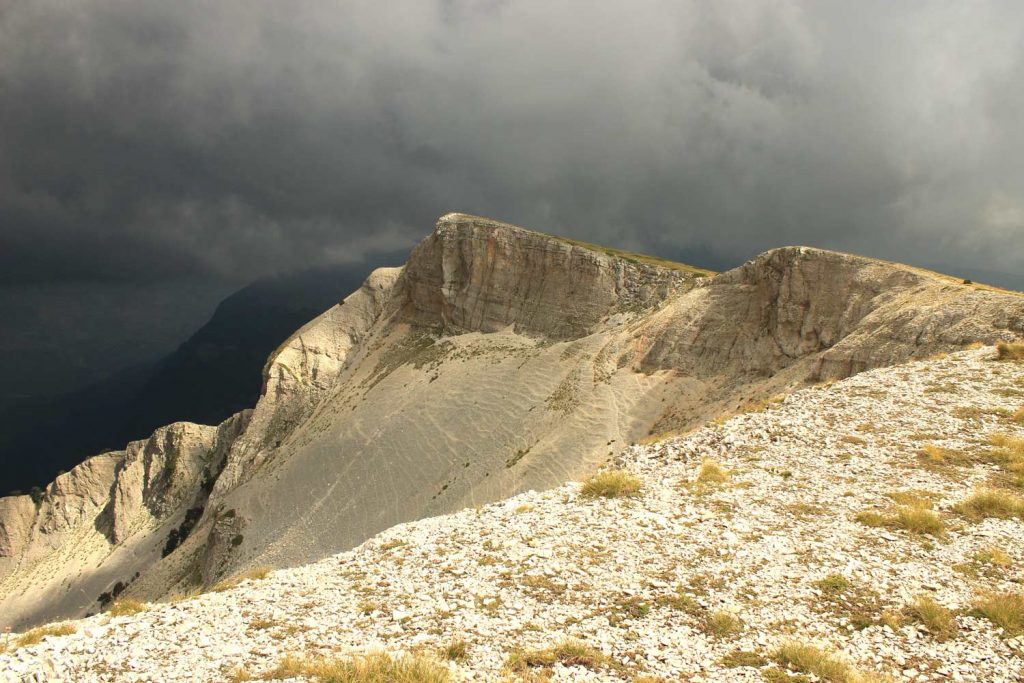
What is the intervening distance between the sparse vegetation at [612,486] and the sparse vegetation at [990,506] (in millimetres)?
6356

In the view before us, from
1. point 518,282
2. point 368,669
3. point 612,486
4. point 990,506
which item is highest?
point 518,282

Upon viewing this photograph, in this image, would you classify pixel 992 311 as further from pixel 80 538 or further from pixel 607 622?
pixel 80 538

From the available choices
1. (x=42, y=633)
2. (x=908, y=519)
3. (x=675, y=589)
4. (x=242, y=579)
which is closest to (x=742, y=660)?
(x=675, y=589)

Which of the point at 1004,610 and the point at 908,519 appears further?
the point at 908,519

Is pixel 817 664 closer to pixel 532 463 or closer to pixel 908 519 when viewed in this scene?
pixel 908 519

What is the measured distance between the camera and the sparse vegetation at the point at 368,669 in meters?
6.91

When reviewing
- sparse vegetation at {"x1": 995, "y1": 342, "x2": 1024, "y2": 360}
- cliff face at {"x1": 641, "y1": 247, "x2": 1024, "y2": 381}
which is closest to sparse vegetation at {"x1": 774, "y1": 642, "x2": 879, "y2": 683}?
sparse vegetation at {"x1": 995, "y1": 342, "x2": 1024, "y2": 360}

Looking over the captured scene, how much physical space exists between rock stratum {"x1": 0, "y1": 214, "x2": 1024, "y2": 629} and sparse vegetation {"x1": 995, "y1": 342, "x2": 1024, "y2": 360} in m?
2.81

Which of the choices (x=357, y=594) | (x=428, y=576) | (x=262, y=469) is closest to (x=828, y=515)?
(x=428, y=576)

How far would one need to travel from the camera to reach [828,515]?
37.0 ft

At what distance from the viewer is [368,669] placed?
7.09 meters

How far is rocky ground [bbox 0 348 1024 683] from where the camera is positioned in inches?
299

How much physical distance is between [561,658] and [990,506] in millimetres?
9521

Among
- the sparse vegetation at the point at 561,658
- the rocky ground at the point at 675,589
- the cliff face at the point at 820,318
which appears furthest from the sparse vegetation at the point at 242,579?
the cliff face at the point at 820,318
